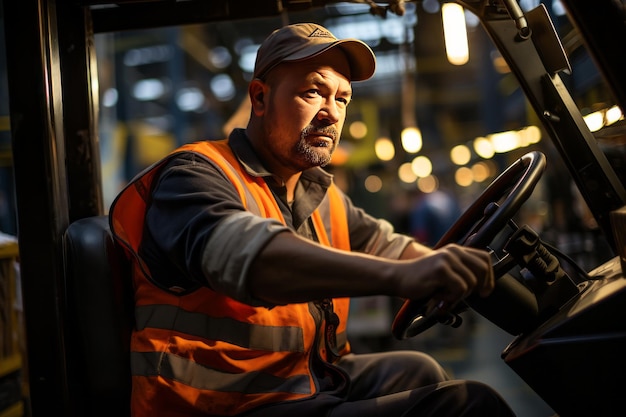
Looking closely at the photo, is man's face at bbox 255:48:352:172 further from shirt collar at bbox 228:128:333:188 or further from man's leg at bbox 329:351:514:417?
man's leg at bbox 329:351:514:417

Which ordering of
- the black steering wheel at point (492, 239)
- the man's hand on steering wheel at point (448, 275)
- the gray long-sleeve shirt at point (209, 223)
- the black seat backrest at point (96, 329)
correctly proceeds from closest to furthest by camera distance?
the man's hand on steering wheel at point (448, 275), the gray long-sleeve shirt at point (209, 223), the black steering wheel at point (492, 239), the black seat backrest at point (96, 329)

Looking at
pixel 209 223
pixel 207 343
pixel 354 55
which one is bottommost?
pixel 207 343

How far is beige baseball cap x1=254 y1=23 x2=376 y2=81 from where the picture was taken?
2029mm

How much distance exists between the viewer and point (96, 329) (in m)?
1.98

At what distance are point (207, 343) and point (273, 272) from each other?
491 mm

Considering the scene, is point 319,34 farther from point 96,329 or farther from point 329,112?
point 96,329

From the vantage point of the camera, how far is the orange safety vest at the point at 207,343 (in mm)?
1829

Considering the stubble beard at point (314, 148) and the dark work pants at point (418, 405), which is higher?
the stubble beard at point (314, 148)

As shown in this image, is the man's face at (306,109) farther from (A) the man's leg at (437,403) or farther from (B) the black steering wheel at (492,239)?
(A) the man's leg at (437,403)

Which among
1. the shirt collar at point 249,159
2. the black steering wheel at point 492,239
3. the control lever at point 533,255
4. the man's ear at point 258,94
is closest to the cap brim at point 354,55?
the man's ear at point 258,94

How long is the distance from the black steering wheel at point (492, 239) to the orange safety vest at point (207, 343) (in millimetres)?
363

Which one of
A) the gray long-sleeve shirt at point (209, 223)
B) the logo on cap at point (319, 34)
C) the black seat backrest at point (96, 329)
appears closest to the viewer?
the gray long-sleeve shirt at point (209, 223)

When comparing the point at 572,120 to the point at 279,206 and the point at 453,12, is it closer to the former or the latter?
the point at 279,206

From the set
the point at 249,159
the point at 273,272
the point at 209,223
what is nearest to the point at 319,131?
the point at 249,159
